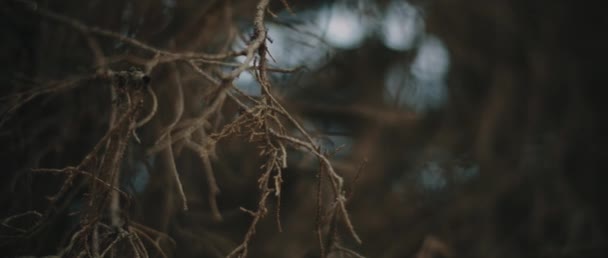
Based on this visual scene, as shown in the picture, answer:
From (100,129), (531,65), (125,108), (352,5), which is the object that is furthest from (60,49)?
(531,65)

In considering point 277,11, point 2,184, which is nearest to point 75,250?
point 2,184

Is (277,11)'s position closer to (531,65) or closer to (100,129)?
(100,129)

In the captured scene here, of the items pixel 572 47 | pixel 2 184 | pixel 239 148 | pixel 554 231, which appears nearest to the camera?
pixel 2 184

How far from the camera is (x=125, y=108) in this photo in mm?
1390

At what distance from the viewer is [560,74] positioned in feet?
11.1

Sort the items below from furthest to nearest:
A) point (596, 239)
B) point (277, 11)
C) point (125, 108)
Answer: point (596, 239) < point (277, 11) < point (125, 108)

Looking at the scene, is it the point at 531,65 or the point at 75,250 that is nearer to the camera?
the point at 75,250

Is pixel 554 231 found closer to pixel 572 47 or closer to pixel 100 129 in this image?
pixel 572 47

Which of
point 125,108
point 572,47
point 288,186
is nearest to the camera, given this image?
point 125,108

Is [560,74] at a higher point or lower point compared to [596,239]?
higher

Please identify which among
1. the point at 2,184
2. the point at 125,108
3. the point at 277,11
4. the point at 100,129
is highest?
the point at 277,11

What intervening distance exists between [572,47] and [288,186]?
5.79 ft

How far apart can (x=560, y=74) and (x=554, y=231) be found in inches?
32.7

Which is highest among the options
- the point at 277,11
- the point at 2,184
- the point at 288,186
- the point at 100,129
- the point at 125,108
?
the point at 277,11
